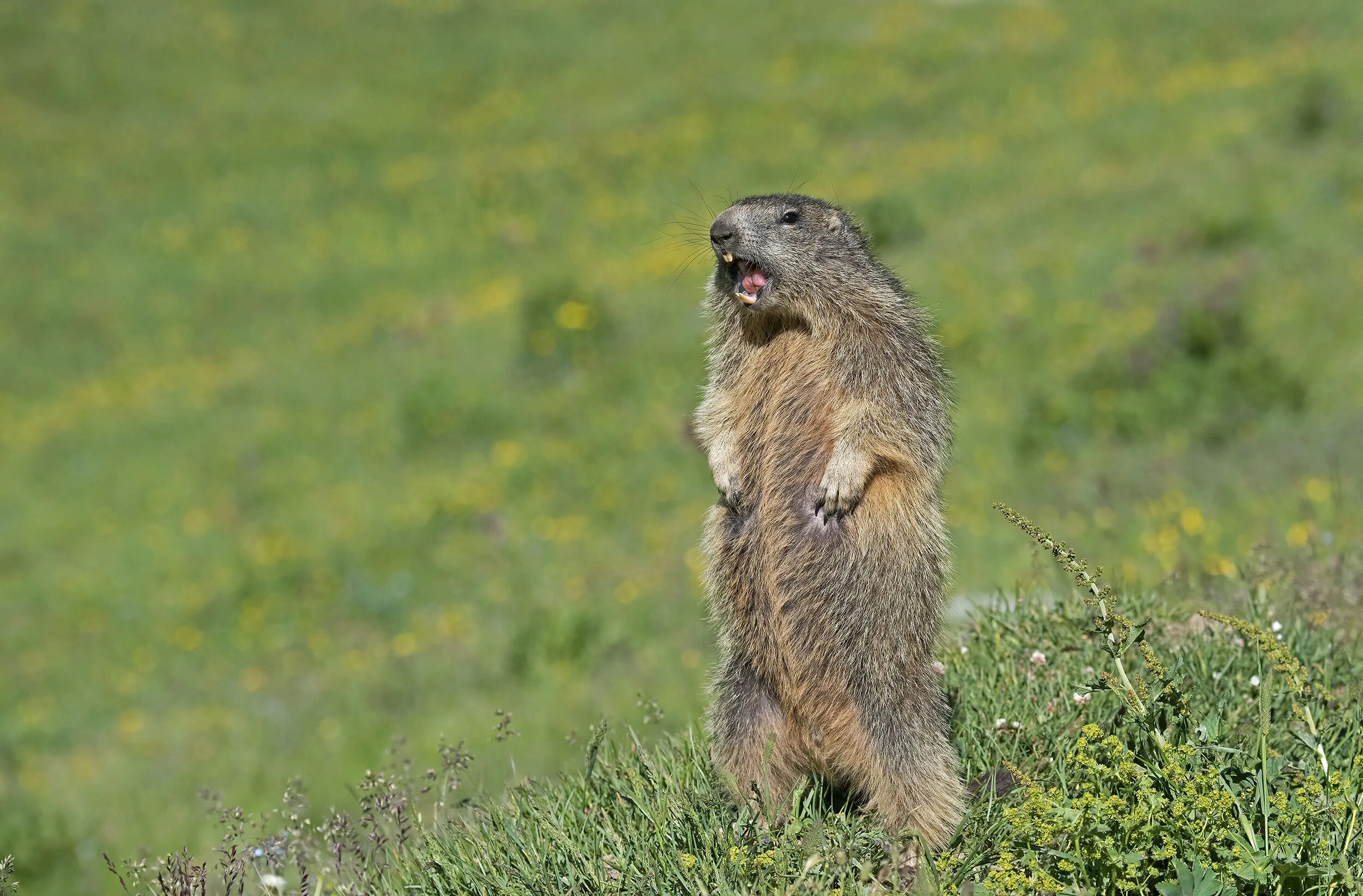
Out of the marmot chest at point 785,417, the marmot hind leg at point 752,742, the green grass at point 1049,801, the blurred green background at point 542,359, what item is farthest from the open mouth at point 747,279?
the blurred green background at point 542,359

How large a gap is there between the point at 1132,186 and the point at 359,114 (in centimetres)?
1926

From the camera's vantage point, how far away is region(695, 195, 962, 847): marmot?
380cm

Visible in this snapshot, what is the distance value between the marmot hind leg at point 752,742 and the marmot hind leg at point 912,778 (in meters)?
0.27

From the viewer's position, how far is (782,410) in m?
4.12

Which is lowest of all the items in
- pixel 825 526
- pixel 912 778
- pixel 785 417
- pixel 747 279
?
pixel 912 778

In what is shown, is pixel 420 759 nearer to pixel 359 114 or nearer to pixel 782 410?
pixel 782 410

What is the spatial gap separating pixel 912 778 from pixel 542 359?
11.0m

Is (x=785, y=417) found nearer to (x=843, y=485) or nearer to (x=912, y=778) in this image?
(x=843, y=485)

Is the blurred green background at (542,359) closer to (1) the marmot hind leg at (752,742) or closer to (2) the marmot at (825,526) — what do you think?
(1) the marmot hind leg at (752,742)

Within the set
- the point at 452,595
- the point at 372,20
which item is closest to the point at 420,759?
the point at 452,595

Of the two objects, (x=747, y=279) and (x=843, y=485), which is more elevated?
(x=747, y=279)

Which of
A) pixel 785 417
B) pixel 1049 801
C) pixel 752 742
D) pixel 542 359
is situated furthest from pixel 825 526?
pixel 542 359

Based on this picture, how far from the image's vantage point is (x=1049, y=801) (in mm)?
A: 3141

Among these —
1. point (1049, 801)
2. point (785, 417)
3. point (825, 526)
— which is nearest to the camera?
point (1049, 801)
